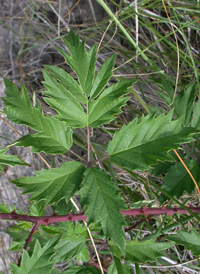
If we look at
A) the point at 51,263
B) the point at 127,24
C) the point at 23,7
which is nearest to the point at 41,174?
the point at 51,263

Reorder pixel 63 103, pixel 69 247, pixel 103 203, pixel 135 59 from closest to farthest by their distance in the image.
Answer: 1. pixel 103 203
2. pixel 63 103
3. pixel 69 247
4. pixel 135 59

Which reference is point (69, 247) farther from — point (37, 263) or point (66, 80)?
point (66, 80)

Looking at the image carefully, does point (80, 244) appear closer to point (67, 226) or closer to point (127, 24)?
point (67, 226)

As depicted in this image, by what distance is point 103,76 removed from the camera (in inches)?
38.5

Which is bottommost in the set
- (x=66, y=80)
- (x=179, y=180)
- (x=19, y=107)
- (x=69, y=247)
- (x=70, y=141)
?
(x=69, y=247)

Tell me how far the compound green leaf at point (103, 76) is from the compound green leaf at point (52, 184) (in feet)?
1.08

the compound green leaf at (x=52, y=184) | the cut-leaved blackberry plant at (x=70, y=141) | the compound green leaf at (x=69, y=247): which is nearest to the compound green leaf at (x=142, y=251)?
the cut-leaved blackberry plant at (x=70, y=141)

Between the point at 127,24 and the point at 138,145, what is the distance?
4.42 feet

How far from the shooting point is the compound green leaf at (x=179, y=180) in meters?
1.16

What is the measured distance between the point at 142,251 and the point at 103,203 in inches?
14.9

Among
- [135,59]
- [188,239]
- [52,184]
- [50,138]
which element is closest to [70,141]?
[50,138]

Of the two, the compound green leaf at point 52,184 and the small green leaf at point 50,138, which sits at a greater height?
the small green leaf at point 50,138

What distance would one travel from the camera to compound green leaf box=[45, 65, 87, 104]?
99 cm

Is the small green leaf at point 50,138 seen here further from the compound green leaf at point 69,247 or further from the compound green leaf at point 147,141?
the compound green leaf at point 69,247
